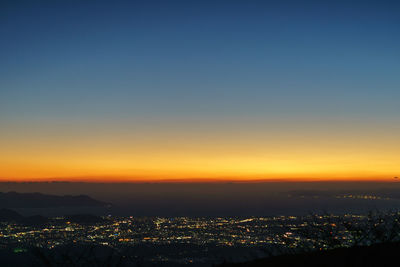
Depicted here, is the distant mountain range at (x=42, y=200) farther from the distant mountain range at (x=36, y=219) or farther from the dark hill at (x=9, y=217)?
the distant mountain range at (x=36, y=219)

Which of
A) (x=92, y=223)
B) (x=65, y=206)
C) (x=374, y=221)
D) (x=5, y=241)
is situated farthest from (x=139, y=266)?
(x=65, y=206)

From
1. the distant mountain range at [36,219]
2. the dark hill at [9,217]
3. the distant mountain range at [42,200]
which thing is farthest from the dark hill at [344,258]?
the distant mountain range at [42,200]

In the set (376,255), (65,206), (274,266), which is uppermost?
(376,255)

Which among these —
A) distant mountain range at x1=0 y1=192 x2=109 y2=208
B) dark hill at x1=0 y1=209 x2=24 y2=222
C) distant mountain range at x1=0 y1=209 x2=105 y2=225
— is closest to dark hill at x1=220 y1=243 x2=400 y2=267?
distant mountain range at x1=0 y1=209 x2=105 y2=225

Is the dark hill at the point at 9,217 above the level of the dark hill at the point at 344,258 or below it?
below

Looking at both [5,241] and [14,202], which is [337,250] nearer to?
[5,241]

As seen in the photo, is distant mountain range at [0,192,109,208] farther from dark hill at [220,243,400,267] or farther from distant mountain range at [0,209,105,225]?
dark hill at [220,243,400,267]
